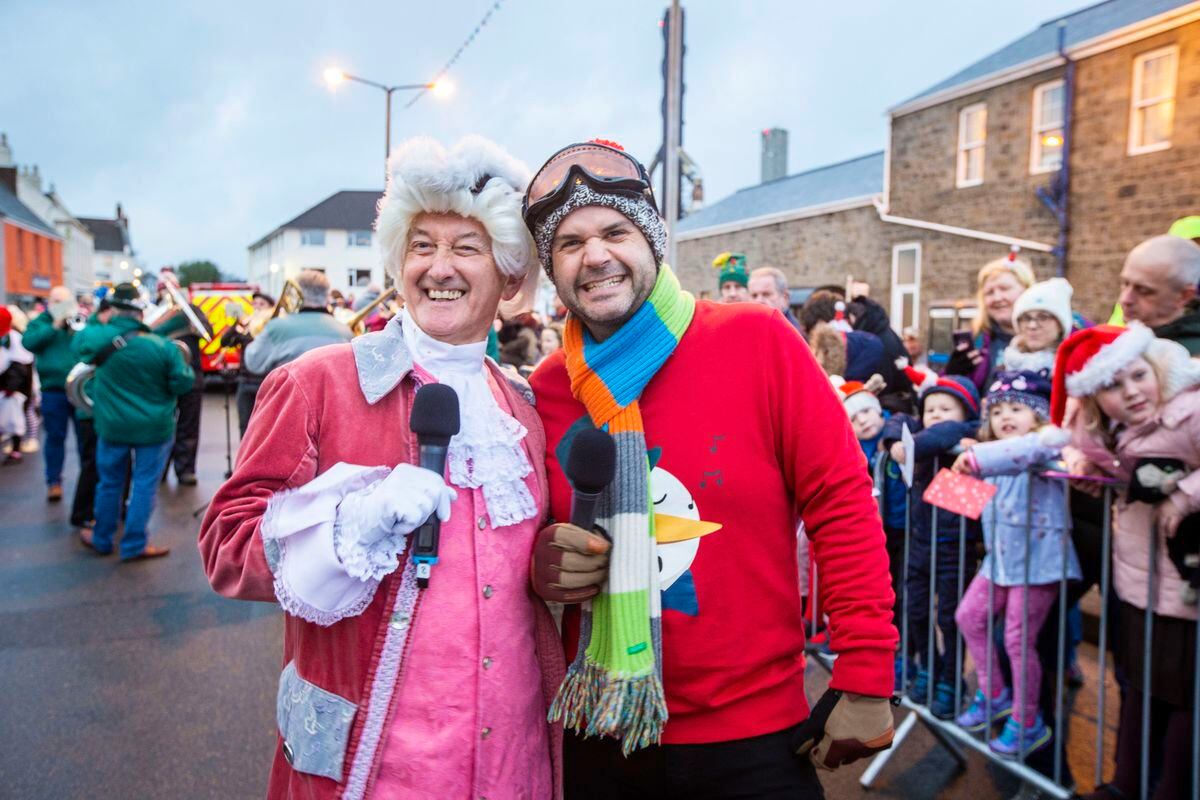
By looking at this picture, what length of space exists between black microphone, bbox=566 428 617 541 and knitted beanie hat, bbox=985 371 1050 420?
247 centimetres

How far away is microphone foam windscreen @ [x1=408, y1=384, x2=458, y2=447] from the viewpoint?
59.7 inches

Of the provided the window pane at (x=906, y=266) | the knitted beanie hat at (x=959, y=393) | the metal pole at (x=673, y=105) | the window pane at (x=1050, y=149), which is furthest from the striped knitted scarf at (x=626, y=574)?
the window pane at (x=906, y=266)

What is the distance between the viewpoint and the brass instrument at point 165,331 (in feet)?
22.1

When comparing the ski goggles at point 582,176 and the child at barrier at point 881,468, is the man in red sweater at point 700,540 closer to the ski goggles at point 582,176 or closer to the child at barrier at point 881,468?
the ski goggles at point 582,176

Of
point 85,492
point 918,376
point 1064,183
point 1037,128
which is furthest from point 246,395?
point 1037,128

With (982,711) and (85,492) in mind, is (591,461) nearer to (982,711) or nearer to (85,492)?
(982,711)

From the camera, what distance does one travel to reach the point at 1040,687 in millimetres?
3197

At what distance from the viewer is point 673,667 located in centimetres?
170

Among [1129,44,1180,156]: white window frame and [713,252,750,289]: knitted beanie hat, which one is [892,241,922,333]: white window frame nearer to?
[1129,44,1180,156]: white window frame

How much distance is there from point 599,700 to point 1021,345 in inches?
114

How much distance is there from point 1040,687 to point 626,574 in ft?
8.00

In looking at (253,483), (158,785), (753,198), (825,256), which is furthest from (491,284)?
(753,198)

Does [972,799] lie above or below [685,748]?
below

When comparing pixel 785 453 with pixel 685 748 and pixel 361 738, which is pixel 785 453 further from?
pixel 361 738
